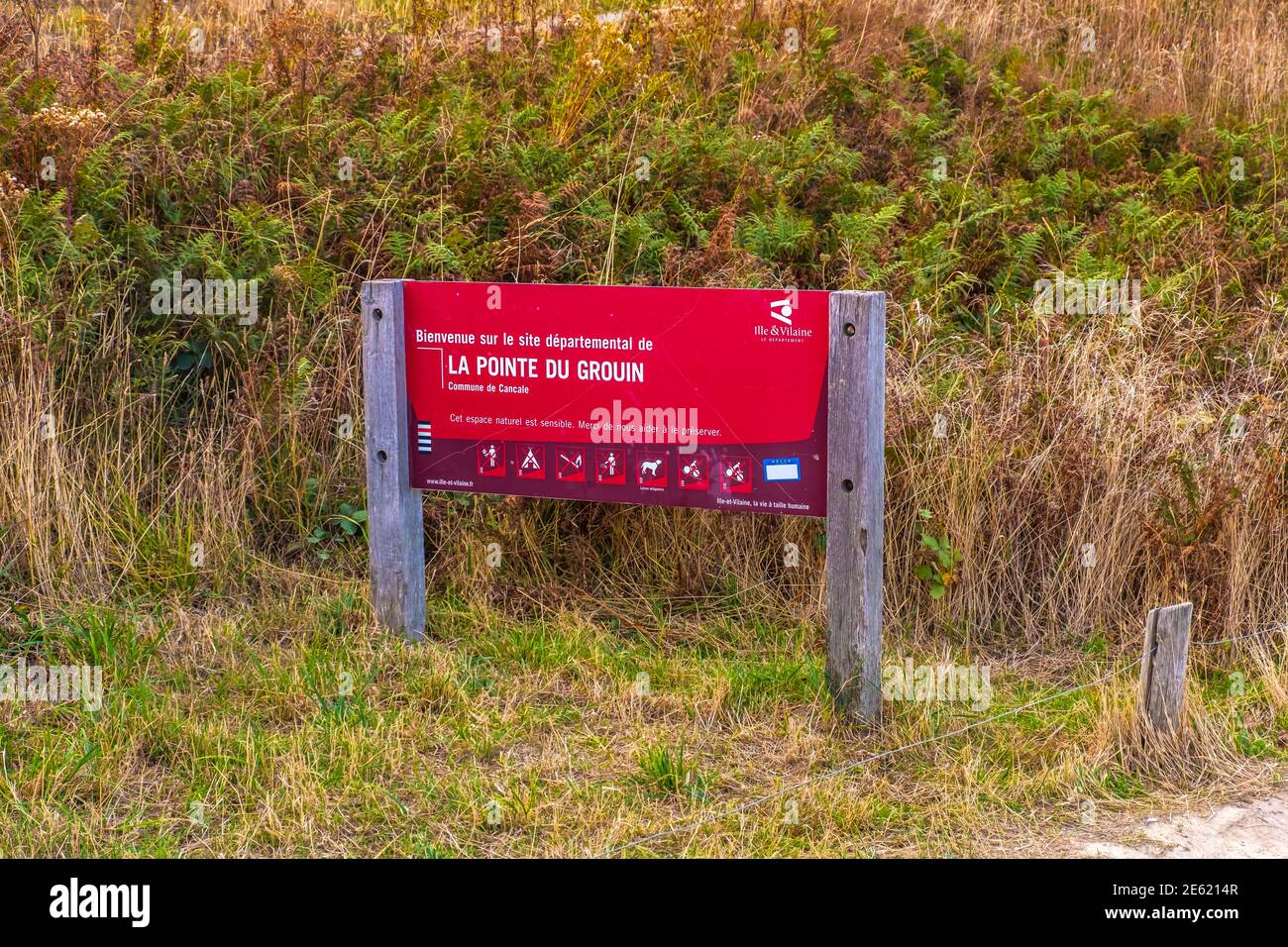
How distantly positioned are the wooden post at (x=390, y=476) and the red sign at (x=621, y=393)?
6cm

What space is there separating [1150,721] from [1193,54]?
8243mm

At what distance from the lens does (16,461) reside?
5.50 metres

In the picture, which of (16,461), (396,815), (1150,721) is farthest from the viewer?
(16,461)

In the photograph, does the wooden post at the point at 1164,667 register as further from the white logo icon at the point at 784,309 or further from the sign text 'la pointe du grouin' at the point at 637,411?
the white logo icon at the point at 784,309

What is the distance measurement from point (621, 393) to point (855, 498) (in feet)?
3.15

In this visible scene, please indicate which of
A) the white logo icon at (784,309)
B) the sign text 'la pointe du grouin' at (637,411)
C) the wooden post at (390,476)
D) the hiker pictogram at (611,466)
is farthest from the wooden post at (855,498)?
the wooden post at (390,476)

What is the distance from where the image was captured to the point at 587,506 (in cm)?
593

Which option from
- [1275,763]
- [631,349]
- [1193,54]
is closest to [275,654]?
[631,349]

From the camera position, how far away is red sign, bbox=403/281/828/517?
4.68m

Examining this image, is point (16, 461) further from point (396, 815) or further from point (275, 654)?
point (396, 815)

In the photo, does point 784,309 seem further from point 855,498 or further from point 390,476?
point 390,476

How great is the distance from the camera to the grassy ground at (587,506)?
428cm

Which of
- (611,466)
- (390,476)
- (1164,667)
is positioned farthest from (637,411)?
(1164,667)

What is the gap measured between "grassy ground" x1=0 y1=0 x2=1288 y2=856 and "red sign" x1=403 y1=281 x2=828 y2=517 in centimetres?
73
